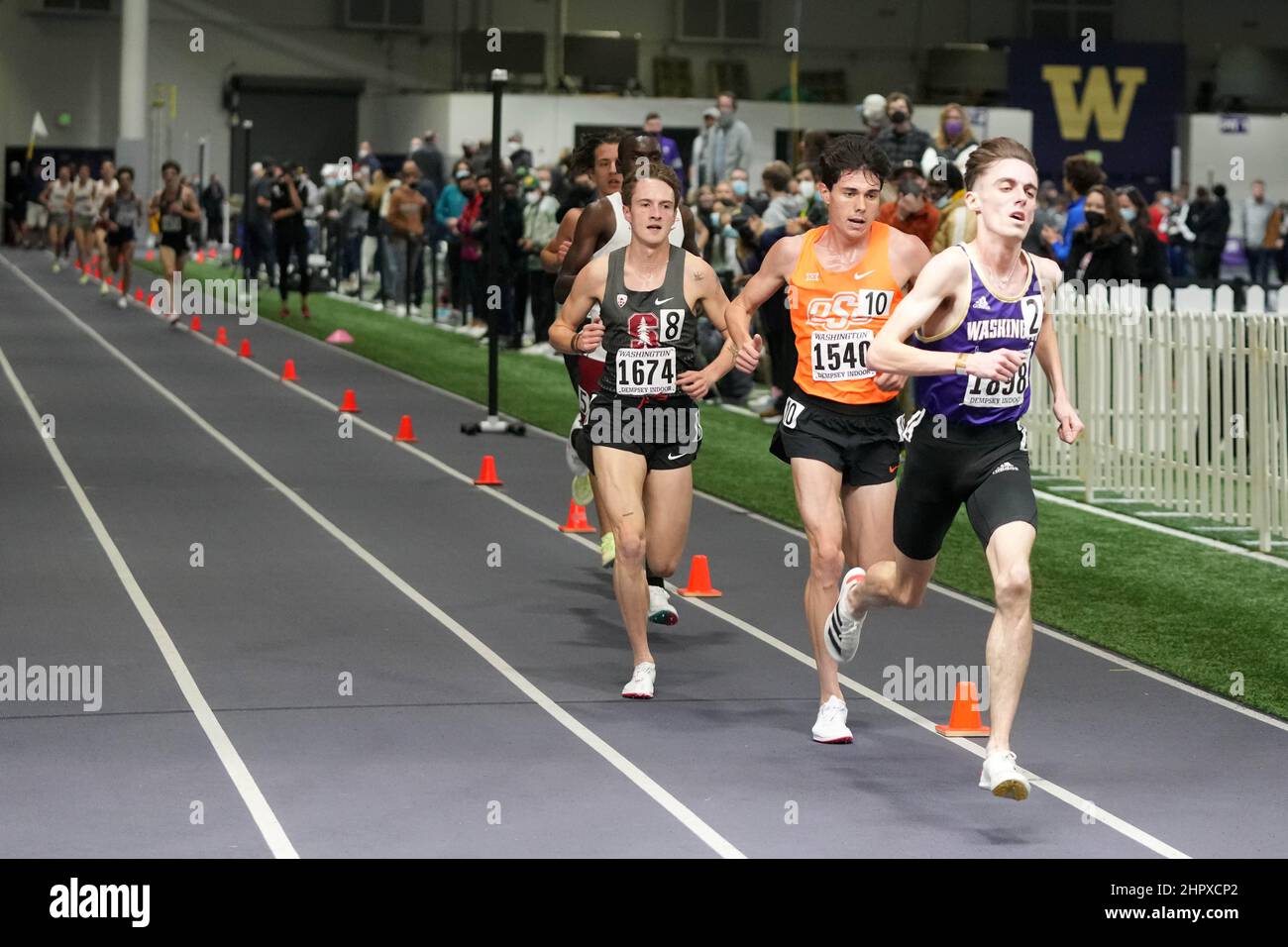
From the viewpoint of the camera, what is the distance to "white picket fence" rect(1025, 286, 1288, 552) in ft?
44.8

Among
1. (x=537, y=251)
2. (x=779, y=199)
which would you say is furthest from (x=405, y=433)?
(x=537, y=251)

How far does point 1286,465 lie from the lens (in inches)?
529

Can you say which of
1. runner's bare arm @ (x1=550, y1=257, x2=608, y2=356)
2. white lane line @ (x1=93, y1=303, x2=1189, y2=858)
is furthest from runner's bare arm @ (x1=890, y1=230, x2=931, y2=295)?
white lane line @ (x1=93, y1=303, x2=1189, y2=858)

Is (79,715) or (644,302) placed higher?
(644,302)

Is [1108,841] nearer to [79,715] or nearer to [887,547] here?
[887,547]

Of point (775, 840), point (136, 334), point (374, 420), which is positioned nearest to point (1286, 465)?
point (775, 840)

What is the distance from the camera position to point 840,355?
8445 millimetres

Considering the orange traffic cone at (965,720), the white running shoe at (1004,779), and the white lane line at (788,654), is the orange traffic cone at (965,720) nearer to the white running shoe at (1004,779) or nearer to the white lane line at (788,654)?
the white lane line at (788,654)

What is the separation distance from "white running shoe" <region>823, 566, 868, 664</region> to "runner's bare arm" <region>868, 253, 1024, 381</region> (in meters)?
1.02

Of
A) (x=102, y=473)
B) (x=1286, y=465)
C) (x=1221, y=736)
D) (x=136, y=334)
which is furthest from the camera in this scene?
(x=136, y=334)

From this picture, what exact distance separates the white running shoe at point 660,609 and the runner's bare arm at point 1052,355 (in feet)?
9.86

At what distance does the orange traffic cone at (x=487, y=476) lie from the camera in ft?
52.8

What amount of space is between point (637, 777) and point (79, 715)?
2.31 m

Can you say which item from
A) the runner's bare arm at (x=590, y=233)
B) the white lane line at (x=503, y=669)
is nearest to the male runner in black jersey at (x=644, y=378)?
the white lane line at (x=503, y=669)
